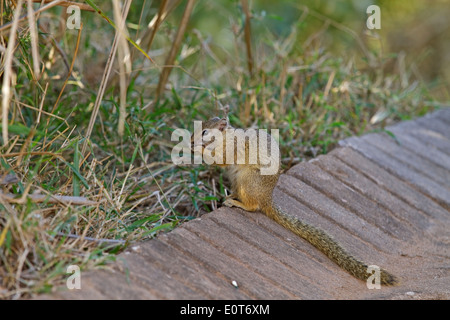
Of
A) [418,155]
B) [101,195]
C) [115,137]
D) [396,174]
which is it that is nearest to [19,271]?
[101,195]

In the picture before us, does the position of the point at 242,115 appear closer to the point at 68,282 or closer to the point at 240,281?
the point at 240,281

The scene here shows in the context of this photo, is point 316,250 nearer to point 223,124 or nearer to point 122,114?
point 223,124

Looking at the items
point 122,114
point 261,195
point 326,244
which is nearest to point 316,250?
point 326,244

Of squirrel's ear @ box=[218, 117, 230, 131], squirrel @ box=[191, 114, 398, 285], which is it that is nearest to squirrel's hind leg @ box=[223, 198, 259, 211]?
squirrel @ box=[191, 114, 398, 285]

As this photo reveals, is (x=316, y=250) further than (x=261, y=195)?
No

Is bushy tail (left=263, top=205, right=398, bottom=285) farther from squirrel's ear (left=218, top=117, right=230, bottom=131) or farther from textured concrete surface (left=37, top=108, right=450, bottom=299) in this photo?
squirrel's ear (left=218, top=117, right=230, bottom=131)
